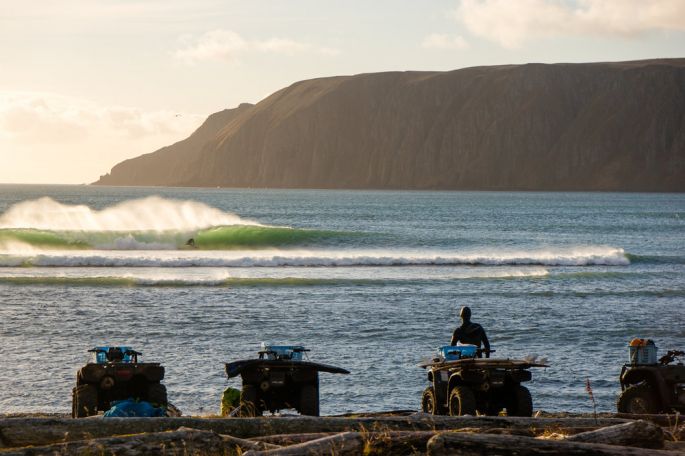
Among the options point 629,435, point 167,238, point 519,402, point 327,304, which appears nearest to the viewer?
point 629,435

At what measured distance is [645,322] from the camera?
100 ft

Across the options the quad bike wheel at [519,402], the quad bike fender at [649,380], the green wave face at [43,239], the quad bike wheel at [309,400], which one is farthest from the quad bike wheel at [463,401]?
the green wave face at [43,239]

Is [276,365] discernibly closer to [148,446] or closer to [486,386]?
[486,386]

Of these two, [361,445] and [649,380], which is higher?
[361,445]

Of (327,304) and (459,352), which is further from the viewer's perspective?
(327,304)

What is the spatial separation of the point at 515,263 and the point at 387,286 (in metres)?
18.4

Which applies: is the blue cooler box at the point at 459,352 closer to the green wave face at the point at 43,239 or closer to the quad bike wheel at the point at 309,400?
the quad bike wheel at the point at 309,400

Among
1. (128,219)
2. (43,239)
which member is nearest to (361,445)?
(43,239)

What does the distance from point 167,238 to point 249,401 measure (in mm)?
60991

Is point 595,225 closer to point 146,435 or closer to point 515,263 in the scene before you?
point 515,263

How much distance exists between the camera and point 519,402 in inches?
569

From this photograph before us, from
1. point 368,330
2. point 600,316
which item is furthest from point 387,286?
point 368,330

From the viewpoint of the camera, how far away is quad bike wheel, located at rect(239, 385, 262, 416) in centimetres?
1446

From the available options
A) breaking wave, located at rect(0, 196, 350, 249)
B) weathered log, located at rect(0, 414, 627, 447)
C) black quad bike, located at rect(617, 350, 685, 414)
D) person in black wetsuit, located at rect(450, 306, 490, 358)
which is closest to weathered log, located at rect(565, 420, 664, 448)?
weathered log, located at rect(0, 414, 627, 447)
